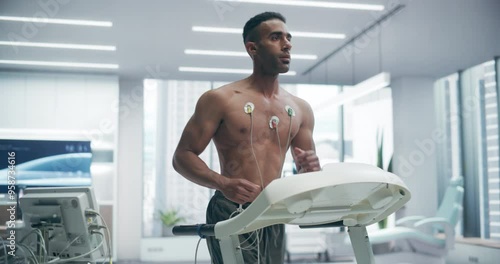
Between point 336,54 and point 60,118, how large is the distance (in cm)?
309

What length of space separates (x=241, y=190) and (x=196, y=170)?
0.72ft

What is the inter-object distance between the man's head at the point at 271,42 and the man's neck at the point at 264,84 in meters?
0.05

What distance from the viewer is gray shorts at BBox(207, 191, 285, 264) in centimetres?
148

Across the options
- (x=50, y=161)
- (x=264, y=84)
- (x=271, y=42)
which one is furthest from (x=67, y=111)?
(x=271, y=42)

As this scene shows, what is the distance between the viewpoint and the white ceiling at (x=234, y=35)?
170 inches

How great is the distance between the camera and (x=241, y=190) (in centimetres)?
127

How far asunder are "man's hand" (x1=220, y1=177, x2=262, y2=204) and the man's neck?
44 centimetres

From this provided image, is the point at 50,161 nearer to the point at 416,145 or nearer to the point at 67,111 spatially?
the point at 67,111

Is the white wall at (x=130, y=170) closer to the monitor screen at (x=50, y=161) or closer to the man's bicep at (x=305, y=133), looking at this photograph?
the monitor screen at (x=50, y=161)

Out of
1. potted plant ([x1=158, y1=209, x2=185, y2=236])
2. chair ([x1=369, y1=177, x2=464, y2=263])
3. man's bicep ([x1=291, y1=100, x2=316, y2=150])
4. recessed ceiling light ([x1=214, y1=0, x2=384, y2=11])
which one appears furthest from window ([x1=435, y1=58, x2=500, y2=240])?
man's bicep ([x1=291, y1=100, x2=316, y2=150])

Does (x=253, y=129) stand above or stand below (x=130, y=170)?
above

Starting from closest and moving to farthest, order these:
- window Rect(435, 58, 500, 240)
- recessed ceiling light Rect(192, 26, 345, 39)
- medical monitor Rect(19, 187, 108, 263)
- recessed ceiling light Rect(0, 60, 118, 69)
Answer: medical monitor Rect(19, 187, 108, 263)
recessed ceiling light Rect(192, 26, 345, 39)
recessed ceiling light Rect(0, 60, 118, 69)
window Rect(435, 58, 500, 240)

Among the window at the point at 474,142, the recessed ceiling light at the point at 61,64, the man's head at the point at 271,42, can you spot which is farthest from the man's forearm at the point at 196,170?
the window at the point at 474,142

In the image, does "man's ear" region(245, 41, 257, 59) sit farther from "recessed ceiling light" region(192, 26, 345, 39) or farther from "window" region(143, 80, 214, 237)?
"window" region(143, 80, 214, 237)
